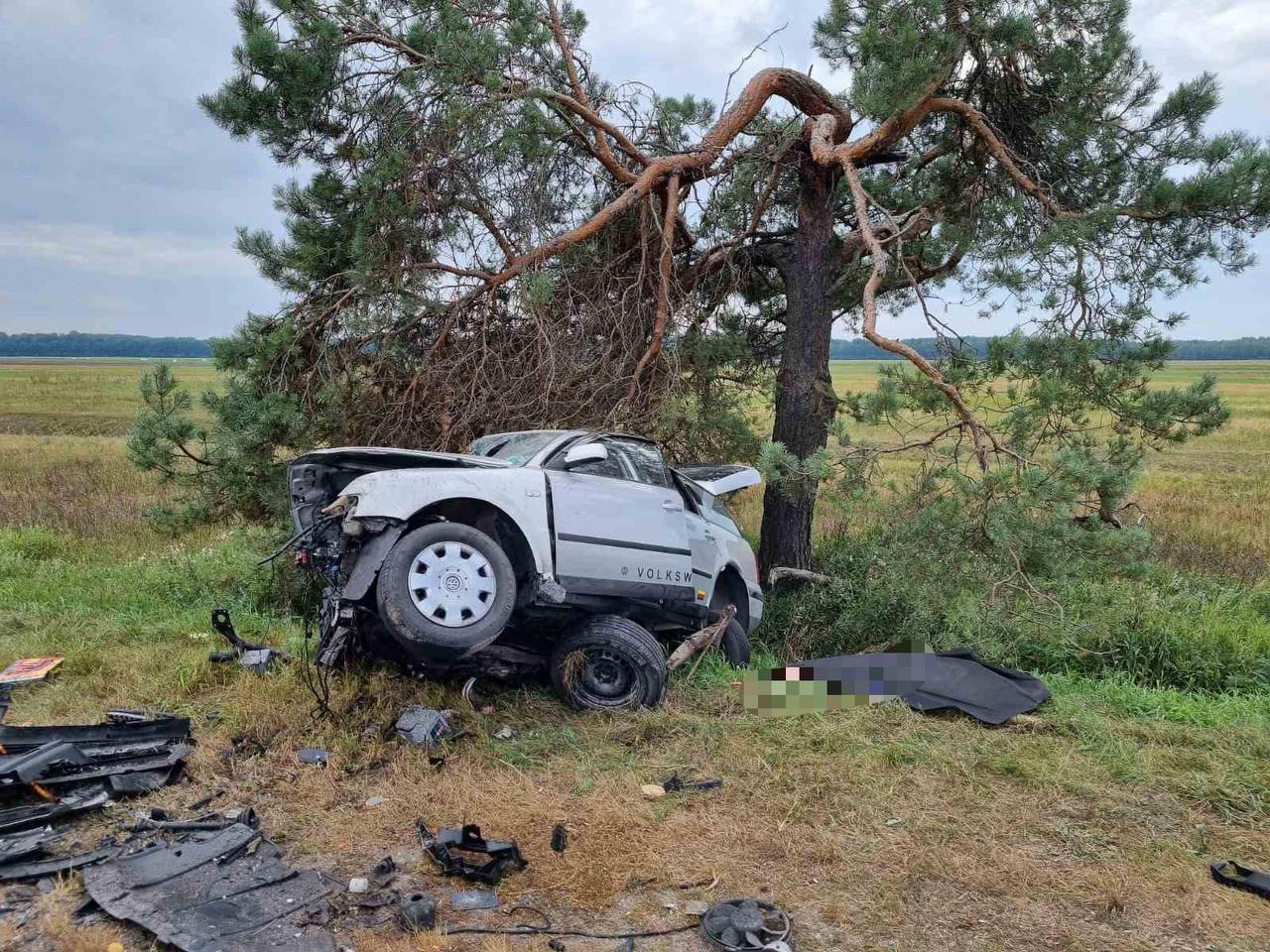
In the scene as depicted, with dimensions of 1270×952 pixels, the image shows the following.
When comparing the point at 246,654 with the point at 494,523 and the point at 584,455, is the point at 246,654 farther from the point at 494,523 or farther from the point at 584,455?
the point at 584,455

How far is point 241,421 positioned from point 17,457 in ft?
57.0

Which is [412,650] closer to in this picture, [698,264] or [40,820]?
[40,820]

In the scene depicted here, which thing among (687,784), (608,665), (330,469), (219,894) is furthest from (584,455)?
(219,894)

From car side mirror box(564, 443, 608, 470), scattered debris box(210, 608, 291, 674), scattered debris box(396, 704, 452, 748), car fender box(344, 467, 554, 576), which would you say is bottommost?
scattered debris box(396, 704, 452, 748)

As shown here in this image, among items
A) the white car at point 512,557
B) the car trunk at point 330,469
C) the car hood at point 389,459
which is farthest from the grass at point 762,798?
the car hood at point 389,459

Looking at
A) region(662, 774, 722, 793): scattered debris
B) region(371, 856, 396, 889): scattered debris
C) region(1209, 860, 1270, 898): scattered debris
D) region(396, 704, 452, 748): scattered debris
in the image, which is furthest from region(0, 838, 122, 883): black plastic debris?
region(1209, 860, 1270, 898): scattered debris

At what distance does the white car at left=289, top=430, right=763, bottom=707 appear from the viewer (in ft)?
17.3

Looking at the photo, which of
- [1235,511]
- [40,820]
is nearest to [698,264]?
[40,820]

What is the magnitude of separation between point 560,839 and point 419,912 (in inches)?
32.5

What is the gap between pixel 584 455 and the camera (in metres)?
5.94

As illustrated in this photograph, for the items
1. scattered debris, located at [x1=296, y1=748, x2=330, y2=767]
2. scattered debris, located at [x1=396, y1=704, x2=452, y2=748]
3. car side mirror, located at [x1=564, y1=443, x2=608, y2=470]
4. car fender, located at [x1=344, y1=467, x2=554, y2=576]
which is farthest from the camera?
car side mirror, located at [x1=564, y1=443, x2=608, y2=470]

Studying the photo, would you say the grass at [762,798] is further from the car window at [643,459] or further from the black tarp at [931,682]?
the car window at [643,459]

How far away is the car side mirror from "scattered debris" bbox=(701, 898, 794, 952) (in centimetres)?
297

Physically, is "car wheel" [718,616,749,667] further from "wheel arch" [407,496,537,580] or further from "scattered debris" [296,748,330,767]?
"scattered debris" [296,748,330,767]
